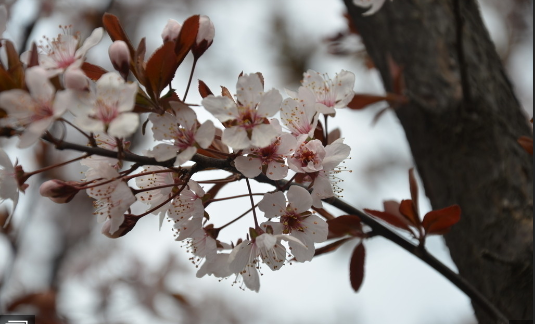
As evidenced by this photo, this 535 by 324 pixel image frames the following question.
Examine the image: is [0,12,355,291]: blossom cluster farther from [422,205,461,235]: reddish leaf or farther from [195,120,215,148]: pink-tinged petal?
[422,205,461,235]: reddish leaf

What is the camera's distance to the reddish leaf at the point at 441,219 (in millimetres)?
926

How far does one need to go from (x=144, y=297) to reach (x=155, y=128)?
3.22 meters

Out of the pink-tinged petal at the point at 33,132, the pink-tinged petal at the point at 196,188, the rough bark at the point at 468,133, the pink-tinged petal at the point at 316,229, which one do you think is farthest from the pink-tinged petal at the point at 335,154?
the rough bark at the point at 468,133

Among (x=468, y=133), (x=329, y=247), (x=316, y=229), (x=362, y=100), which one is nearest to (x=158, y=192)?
(x=316, y=229)

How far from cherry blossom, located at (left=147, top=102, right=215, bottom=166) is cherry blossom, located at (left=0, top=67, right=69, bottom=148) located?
14 cm

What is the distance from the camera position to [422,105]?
1384 mm

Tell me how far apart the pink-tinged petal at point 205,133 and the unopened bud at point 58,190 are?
0.21 m

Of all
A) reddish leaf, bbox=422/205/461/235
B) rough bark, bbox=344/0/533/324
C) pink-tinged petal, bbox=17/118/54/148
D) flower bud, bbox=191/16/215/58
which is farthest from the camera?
rough bark, bbox=344/0/533/324

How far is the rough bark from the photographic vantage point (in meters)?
1.16

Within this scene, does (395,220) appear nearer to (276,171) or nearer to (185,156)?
(276,171)

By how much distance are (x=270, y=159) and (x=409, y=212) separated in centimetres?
36

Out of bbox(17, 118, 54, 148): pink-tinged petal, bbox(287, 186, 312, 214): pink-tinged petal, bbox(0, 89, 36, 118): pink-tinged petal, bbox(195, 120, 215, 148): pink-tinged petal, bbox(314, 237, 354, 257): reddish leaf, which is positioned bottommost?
bbox(314, 237, 354, 257): reddish leaf

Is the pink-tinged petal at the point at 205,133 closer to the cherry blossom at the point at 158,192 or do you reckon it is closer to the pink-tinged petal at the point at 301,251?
the cherry blossom at the point at 158,192

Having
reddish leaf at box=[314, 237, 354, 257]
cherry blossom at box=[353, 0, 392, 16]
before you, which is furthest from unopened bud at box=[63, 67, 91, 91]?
cherry blossom at box=[353, 0, 392, 16]
